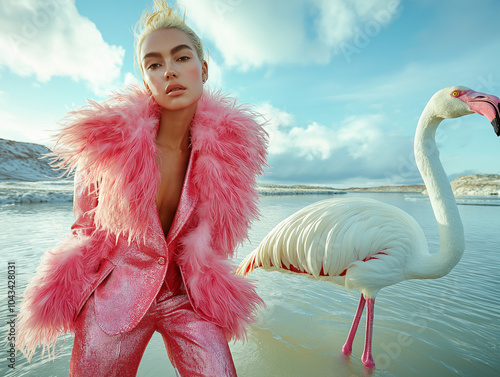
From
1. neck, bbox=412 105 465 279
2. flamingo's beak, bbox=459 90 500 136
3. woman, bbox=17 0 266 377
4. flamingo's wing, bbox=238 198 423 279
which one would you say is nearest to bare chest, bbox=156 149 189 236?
woman, bbox=17 0 266 377

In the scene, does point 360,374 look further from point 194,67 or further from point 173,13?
point 173,13

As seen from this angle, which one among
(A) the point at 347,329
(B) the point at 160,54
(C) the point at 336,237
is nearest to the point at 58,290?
(B) the point at 160,54

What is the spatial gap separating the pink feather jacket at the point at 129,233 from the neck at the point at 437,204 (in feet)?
6.06

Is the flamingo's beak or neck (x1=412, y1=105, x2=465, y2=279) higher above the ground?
the flamingo's beak

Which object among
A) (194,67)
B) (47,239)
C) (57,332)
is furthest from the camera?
(47,239)

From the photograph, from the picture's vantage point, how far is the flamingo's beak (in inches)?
95.2

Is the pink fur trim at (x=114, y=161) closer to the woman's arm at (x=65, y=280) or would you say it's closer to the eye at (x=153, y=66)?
the woman's arm at (x=65, y=280)

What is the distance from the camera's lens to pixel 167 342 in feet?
4.95

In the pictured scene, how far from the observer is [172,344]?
146 cm

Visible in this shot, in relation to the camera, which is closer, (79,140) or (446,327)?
(79,140)

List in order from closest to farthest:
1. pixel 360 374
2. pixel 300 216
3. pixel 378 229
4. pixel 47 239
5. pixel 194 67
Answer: pixel 194 67, pixel 360 374, pixel 378 229, pixel 300 216, pixel 47 239

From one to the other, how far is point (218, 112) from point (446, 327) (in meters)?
3.14

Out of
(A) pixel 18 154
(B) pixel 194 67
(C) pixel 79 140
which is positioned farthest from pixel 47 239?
(A) pixel 18 154

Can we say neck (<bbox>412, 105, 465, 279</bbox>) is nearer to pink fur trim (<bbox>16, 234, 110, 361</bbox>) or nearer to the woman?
the woman
